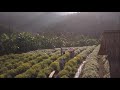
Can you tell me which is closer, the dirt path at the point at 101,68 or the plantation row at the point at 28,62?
the dirt path at the point at 101,68

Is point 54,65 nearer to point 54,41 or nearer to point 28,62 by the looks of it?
point 54,41

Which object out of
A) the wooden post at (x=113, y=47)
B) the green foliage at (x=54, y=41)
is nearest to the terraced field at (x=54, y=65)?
the green foliage at (x=54, y=41)

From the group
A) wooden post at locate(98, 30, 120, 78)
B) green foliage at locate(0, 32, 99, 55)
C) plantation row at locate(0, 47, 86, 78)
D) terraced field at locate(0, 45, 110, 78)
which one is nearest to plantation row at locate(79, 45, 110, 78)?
terraced field at locate(0, 45, 110, 78)

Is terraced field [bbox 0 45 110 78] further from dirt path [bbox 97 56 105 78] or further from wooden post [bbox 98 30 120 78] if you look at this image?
wooden post [bbox 98 30 120 78]

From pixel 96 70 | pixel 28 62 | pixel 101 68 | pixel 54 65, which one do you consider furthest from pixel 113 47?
pixel 28 62

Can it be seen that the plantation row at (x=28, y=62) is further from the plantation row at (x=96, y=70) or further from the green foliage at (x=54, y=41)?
the plantation row at (x=96, y=70)

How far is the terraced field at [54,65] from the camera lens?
285 inches

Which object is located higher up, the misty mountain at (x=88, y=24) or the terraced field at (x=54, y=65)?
the misty mountain at (x=88, y=24)

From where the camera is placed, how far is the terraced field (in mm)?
7238
